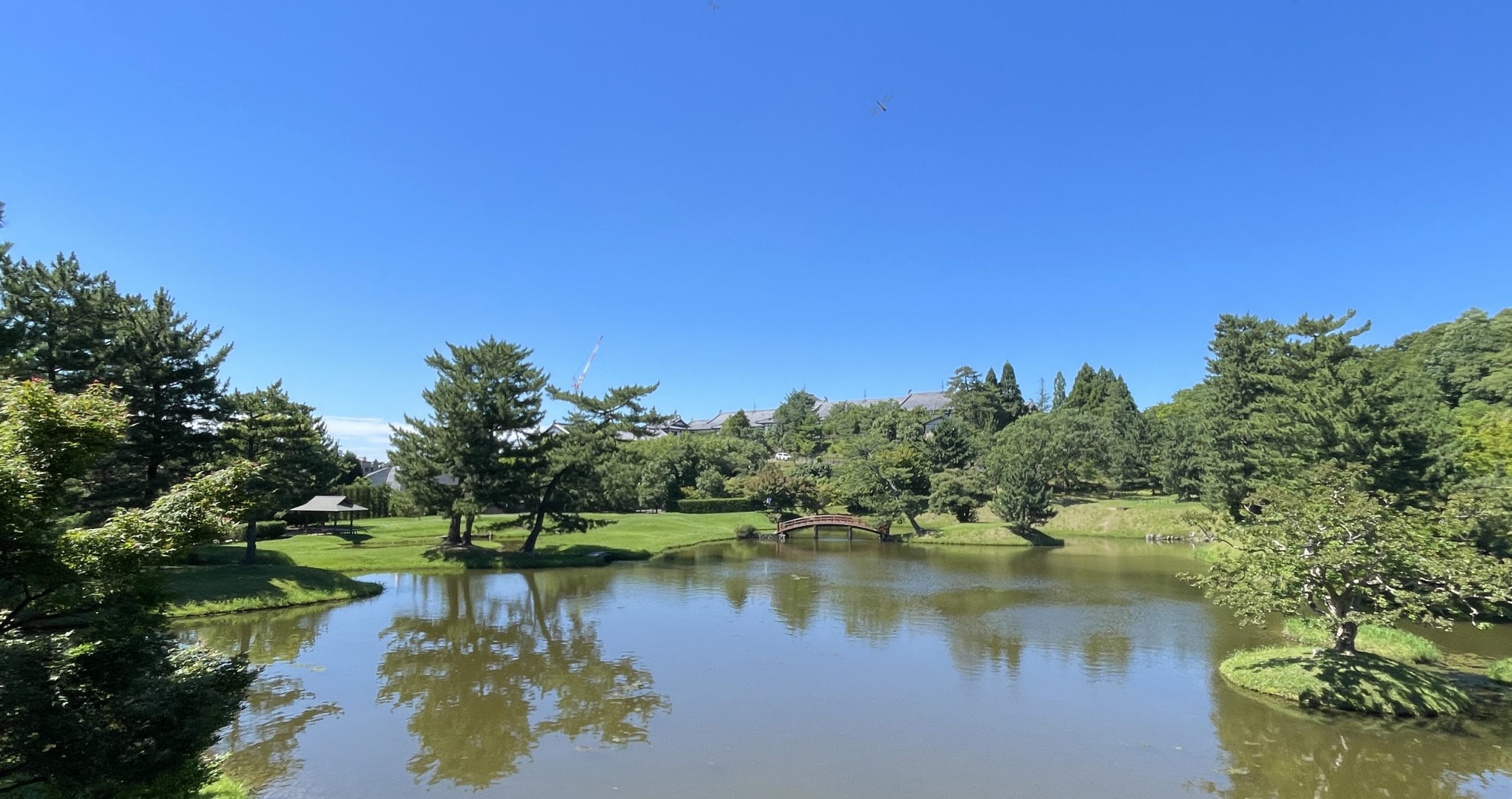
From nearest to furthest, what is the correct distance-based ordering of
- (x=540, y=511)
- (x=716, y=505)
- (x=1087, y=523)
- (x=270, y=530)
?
1. (x=540, y=511)
2. (x=270, y=530)
3. (x=1087, y=523)
4. (x=716, y=505)

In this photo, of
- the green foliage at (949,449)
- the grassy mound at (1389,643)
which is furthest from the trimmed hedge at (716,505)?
the grassy mound at (1389,643)

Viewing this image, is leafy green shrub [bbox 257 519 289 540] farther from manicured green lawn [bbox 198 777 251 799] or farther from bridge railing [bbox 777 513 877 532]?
manicured green lawn [bbox 198 777 251 799]

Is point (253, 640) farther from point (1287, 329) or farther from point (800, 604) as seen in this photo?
point (1287, 329)

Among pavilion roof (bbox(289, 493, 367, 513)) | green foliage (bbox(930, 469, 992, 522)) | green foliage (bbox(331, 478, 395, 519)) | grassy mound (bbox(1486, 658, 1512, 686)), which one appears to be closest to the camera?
grassy mound (bbox(1486, 658, 1512, 686))

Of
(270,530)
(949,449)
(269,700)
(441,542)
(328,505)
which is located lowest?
(269,700)

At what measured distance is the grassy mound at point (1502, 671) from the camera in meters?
16.2

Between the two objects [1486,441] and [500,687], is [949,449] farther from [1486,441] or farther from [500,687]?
[500,687]

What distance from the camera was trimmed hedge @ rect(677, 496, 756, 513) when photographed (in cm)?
6450

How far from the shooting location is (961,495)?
2266 inches

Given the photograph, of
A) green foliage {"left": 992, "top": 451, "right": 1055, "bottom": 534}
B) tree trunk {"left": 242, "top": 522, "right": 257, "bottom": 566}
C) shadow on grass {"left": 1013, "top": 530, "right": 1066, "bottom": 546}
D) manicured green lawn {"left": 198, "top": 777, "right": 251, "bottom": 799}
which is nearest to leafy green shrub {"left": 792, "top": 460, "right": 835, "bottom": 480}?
green foliage {"left": 992, "top": 451, "right": 1055, "bottom": 534}

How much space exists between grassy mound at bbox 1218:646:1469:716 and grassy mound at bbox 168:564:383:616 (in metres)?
29.5

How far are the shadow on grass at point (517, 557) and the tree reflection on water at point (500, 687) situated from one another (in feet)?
34.2

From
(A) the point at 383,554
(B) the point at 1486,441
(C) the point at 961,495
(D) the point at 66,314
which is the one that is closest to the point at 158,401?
(D) the point at 66,314

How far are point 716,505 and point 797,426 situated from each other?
4010 cm
